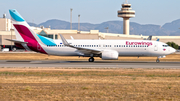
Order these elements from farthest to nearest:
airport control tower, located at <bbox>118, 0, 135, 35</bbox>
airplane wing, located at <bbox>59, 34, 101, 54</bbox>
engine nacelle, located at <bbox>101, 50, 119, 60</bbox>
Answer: airport control tower, located at <bbox>118, 0, 135, 35</bbox> < engine nacelle, located at <bbox>101, 50, 119, 60</bbox> < airplane wing, located at <bbox>59, 34, 101, 54</bbox>

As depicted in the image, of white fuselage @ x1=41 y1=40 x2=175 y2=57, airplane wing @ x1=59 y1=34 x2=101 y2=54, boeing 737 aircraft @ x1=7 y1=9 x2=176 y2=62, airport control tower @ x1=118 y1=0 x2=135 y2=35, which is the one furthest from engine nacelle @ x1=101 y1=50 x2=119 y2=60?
airport control tower @ x1=118 y1=0 x2=135 y2=35

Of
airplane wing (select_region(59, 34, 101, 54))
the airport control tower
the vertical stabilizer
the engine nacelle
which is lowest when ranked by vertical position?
the engine nacelle

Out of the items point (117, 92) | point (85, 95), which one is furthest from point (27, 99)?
point (117, 92)

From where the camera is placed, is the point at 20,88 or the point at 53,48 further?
the point at 53,48

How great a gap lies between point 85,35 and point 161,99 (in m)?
103

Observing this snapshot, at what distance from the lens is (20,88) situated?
1689cm

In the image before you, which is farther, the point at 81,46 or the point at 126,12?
the point at 126,12

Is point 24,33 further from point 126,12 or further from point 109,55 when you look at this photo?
point 126,12

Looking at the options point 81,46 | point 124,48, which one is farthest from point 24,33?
point 124,48

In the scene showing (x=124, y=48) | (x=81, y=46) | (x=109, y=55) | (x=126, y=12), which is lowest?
(x=109, y=55)

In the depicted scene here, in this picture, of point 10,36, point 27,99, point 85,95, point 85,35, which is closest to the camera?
point 27,99

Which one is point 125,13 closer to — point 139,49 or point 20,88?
point 139,49

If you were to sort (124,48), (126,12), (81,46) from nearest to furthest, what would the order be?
1. (124,48)
2. (81,46)
3. (126,12)

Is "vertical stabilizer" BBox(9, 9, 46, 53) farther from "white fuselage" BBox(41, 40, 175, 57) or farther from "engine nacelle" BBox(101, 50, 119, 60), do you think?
"engine nacelle" BBox(101, 50, 119, 60)
